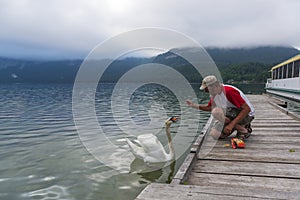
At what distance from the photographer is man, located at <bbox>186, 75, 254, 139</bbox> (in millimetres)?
5432

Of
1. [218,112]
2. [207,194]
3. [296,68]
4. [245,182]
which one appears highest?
[296,68]

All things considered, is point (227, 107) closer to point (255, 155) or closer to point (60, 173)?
point (255, 155)

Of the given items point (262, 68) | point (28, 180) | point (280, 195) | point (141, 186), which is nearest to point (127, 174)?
point (141, 186)

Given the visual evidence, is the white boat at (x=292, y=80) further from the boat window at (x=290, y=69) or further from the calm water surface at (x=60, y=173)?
the calm water surface at (x=60, y=173)

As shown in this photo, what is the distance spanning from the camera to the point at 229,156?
195 inches

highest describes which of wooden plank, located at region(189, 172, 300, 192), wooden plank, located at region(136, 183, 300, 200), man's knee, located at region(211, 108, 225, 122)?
man's knee, located at region(211, 108, 225, 122)

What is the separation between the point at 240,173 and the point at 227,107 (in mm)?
2134

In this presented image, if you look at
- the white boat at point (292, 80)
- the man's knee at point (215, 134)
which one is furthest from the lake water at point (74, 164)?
the white boat at point (292, 80)

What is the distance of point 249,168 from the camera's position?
14.1ft

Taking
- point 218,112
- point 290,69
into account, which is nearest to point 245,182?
point 218,112

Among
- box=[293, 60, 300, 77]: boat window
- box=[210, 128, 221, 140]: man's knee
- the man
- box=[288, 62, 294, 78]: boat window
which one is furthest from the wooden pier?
box=[288, 62, 294, 78]: boat window

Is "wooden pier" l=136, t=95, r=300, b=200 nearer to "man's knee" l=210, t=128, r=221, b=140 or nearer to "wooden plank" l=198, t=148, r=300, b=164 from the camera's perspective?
→ "wooden plank" l=198, t=148, r=300, b=164

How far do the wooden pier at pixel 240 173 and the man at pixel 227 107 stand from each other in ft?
1.10

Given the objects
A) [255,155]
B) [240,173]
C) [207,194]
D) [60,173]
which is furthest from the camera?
[60,173]
